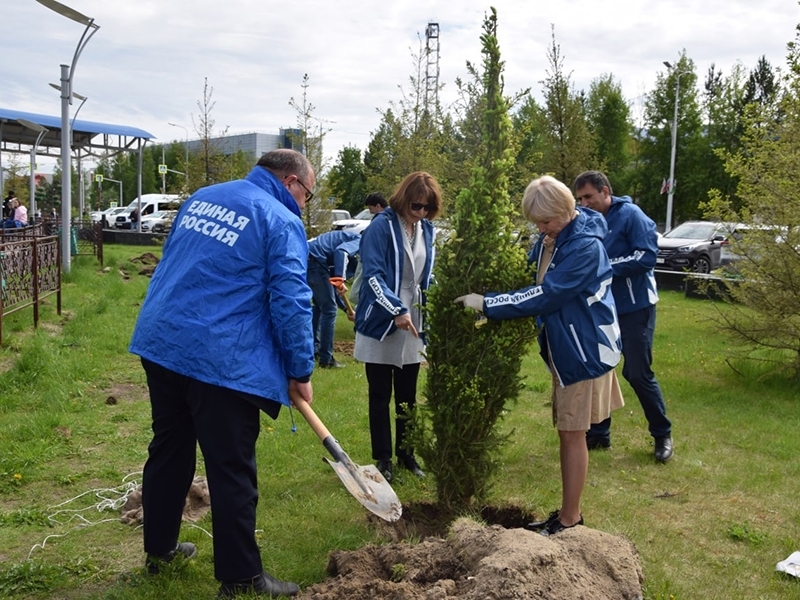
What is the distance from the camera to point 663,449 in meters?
5.34

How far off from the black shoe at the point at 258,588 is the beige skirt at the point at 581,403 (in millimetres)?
1571

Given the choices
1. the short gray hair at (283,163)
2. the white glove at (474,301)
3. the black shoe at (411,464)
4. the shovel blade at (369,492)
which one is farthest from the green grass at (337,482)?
the short gray hair at (283,163)

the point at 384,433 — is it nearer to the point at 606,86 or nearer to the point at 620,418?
the point at 620,418

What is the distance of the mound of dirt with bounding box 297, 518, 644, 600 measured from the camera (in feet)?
8.66

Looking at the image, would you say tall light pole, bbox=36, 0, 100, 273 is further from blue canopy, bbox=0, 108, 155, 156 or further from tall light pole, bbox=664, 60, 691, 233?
tall light pole, bbox=664, 60, 691, 233

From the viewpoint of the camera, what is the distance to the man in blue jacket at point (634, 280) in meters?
5.14

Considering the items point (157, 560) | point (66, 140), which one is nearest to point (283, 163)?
point (157, 560)

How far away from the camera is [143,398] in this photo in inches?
271

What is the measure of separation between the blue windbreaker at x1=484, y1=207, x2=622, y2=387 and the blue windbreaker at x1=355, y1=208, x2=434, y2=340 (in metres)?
1.08

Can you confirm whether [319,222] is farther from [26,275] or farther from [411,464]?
[411,464]

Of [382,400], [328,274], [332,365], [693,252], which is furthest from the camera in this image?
[693,252]

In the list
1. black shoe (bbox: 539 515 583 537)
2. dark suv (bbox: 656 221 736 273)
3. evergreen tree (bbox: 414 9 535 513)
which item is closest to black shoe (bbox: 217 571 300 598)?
evergreen tree (bbox: 414 9 535 513)

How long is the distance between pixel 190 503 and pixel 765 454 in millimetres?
4240

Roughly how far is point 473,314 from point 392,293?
0.99 meters
